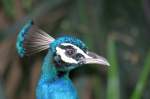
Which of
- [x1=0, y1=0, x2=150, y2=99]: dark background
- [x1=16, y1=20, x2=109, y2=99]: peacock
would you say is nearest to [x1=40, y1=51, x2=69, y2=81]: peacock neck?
[x1=16, y1=20, x2=109, y2=99]: peacock

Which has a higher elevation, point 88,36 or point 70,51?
point 70,51

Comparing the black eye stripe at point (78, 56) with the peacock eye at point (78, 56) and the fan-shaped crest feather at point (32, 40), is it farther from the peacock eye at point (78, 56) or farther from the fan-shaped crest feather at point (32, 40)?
the fan-shaped crest feather at point (32, 40)

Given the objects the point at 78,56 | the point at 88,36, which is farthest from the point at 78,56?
the point at 88,36

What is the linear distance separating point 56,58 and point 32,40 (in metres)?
0.11

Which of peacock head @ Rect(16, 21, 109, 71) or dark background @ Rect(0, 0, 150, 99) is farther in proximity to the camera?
dark background @ Rect(0, 0, 150, 99)

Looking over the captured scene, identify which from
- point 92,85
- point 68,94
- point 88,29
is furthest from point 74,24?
point 68,94

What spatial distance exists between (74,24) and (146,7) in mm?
373

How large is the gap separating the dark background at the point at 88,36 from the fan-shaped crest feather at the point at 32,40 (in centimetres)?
109

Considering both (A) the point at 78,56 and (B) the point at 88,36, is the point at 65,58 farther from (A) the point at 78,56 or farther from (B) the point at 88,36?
(B) the point at 88,36

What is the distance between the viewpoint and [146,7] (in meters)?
3.16

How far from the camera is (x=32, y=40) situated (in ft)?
7.02

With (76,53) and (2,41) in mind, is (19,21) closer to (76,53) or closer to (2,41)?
(2,41)

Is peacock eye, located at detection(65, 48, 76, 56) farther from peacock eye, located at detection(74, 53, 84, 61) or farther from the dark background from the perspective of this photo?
the dark background

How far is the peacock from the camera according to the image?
2051 mm
